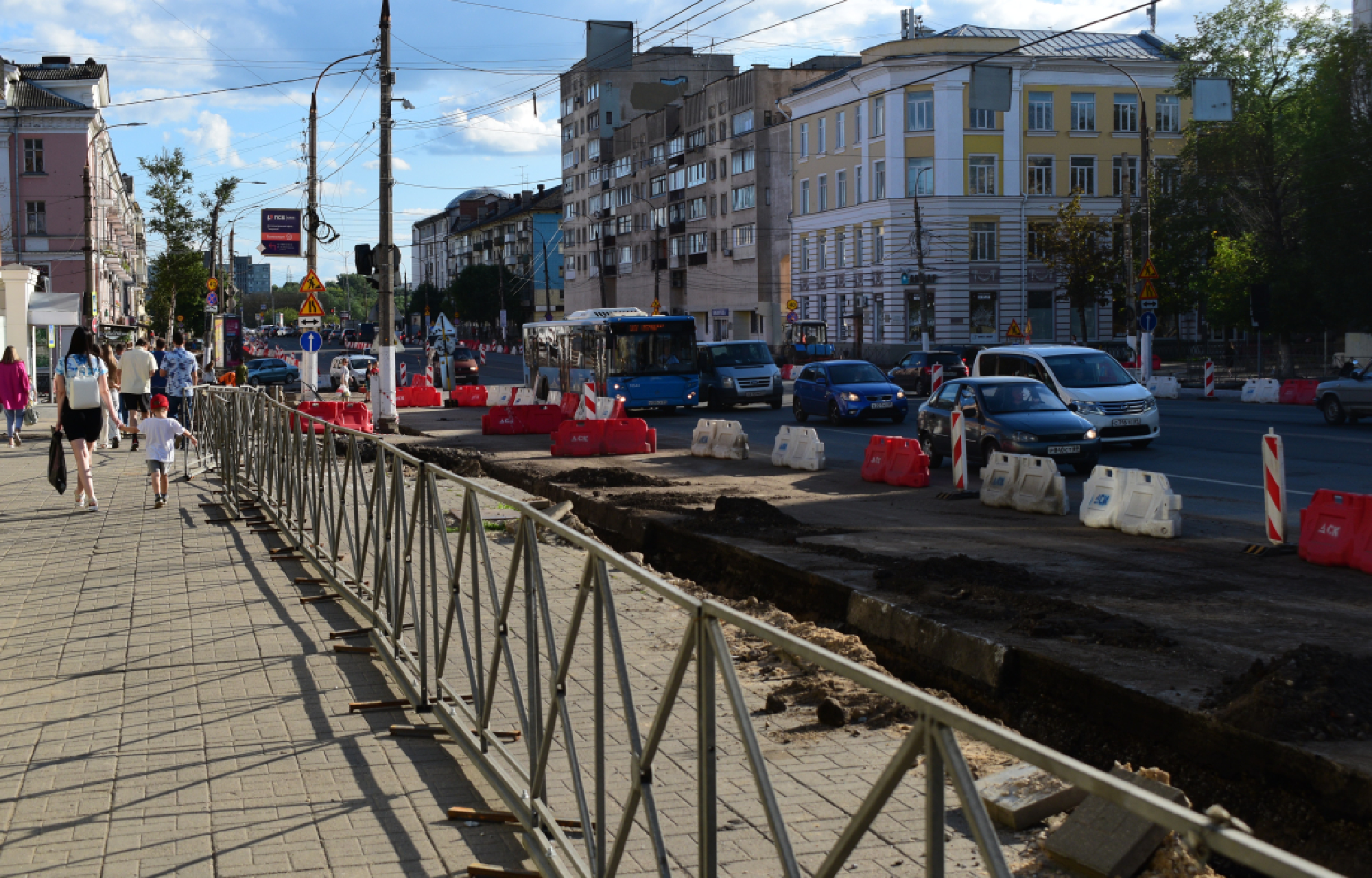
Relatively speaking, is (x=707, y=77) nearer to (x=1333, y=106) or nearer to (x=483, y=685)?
(x=1333, y=106)

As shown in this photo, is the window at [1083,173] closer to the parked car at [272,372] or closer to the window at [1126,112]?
the window at [1126,112]

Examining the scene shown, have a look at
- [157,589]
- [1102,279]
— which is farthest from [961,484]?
[1102,279]

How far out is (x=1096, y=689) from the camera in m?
7.26

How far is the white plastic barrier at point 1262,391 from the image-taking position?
35.2 meters

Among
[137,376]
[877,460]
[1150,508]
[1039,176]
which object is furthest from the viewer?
[1039,176]

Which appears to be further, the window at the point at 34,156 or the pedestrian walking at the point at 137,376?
the window at the point at 34,156

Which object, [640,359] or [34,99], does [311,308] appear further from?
[34,99]

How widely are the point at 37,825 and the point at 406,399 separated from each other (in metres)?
37.4

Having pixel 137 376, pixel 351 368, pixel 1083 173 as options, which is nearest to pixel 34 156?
pixel 351 368

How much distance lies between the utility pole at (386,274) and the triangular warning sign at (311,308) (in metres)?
7.62

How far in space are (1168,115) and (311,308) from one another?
1982 inches

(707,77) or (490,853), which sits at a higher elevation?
(707,77)

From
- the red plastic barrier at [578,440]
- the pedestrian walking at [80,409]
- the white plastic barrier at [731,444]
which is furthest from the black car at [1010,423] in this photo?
the pedestrian walking at [80,409]

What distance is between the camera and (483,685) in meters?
5.46
